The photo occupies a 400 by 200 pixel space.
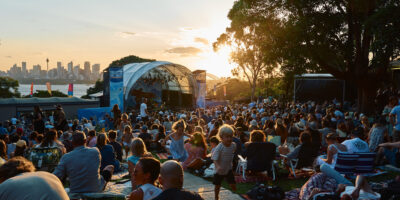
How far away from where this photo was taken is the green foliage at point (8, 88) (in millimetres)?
46156

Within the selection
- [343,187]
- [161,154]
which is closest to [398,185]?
[343,187]

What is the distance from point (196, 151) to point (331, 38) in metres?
12.2

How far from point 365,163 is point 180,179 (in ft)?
15.7

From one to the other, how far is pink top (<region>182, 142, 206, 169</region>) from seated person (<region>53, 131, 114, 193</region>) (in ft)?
10.5

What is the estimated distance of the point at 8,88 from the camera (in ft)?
154

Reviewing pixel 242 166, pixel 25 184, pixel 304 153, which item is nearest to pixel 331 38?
pixel 304 153

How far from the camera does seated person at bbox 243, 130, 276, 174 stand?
647 centimetres

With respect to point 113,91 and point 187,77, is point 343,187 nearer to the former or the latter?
point 113,91

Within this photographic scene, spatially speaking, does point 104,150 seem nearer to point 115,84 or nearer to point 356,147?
point 356,147

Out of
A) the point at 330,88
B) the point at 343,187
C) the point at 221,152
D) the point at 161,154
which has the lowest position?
the point at 161,154

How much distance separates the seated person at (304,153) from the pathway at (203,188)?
1.94 meters

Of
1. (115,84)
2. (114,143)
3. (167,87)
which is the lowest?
(114,143)

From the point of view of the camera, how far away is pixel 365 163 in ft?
19.6

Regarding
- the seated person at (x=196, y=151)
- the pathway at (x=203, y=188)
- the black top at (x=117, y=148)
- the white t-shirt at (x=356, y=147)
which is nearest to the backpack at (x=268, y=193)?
the pathway at (x=203, y=188)
